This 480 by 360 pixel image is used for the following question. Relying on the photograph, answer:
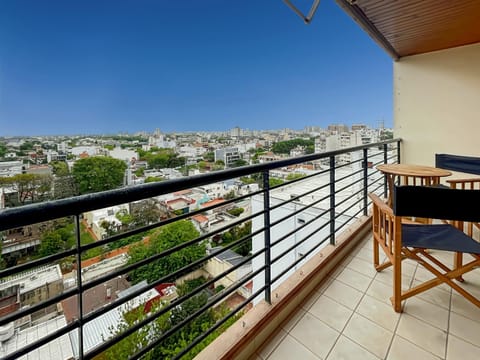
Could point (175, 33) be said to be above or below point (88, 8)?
above

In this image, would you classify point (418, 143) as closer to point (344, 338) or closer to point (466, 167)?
point (466, 167)

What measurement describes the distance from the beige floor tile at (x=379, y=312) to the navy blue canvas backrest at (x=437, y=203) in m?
0.61

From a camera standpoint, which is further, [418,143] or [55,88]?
[55,88]

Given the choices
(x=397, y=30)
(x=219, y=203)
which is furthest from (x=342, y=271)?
(x=397, y=30)

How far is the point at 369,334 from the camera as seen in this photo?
52.6 inches

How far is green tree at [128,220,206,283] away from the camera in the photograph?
4.23ft

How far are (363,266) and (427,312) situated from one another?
1.78 ft

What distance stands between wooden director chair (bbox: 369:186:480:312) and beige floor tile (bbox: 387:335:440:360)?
0.25 m

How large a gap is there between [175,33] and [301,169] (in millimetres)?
16865

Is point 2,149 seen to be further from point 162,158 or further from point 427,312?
point 427,312

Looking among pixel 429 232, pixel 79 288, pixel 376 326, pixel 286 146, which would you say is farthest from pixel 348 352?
pixel 286 146

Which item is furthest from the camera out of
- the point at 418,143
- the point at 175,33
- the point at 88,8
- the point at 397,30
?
the point at 175,33

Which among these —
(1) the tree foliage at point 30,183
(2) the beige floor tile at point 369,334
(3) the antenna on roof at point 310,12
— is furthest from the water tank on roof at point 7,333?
(3) the antenna on roof at point 310,12

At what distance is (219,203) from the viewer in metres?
1.13
